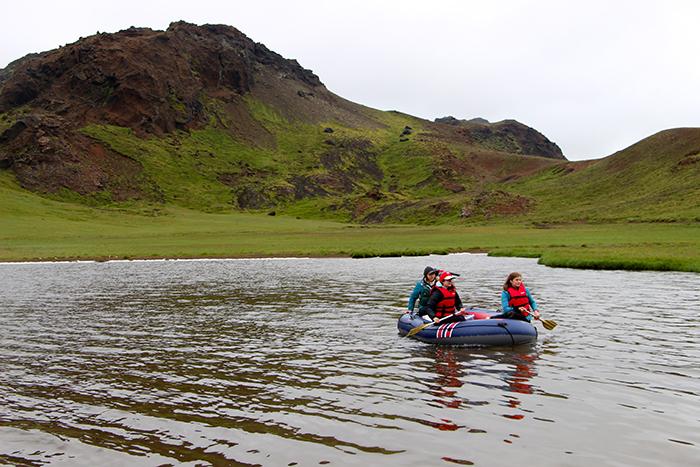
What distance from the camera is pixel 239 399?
42.7 feet

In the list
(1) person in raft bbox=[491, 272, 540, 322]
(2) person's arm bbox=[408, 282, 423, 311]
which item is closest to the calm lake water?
(1) person in raft bbox=[491, 272, 540, 322]

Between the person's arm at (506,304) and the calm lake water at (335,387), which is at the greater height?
the person's arm at (506,304)

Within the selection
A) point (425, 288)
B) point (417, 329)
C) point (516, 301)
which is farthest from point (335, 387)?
point (516, 301)

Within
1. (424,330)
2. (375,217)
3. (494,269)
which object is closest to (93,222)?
(375,217)

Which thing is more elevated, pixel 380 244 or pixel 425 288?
pixel 380 244

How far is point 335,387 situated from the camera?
13.9 meters

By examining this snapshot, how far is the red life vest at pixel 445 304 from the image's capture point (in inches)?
802

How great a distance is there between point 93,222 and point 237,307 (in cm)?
10316

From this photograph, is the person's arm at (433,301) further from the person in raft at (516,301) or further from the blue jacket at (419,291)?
the person in raft at (516,301)

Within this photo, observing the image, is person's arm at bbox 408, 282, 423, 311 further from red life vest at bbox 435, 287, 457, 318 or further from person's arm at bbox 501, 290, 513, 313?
person's arm at bbox 501, 290, 513, 313

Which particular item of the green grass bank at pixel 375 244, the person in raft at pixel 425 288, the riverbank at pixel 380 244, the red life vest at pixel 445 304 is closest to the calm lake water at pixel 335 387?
the person in raft at pixel 425 288

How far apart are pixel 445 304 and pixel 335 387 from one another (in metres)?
7.51

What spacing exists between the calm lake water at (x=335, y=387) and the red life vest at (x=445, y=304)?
6.08 feet

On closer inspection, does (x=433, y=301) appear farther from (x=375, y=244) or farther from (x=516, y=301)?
(x=375, y=244)
